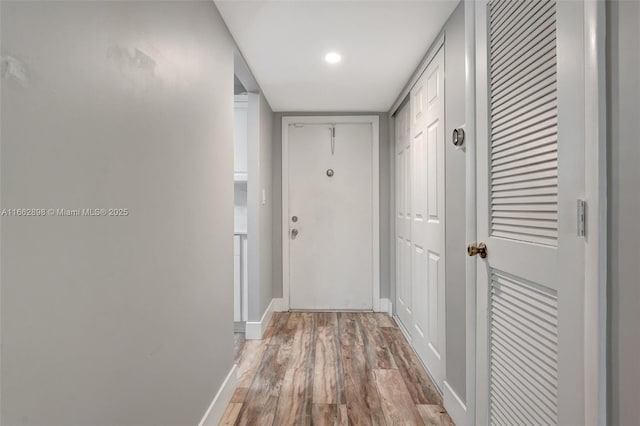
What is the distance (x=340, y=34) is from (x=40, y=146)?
6.01 feet

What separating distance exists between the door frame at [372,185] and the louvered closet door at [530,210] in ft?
7.81

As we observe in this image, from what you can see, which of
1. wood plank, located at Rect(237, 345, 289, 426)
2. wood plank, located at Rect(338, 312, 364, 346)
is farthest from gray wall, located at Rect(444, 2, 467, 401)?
wood plank, located at Rect(338, 312, 364, 346)

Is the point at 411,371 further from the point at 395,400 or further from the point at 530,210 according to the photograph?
the point at 530,210

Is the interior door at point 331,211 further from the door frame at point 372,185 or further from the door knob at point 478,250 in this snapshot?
the door knob at point 478,250

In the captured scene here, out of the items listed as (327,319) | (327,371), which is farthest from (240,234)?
(327,371)

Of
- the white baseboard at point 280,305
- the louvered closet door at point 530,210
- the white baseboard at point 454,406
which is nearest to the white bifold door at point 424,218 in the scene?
the white baseboard at point 454,406

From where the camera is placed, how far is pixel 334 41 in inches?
90.1

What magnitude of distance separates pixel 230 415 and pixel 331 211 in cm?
240

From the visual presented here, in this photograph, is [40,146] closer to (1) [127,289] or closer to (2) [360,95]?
(1) [127,289]

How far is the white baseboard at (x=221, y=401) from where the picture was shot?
5.84 feet

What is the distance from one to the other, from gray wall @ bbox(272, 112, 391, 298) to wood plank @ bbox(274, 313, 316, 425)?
902 mm

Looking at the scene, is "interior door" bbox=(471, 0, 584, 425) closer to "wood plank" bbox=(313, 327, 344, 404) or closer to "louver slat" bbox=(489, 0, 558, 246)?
"louver slat" bbox=(489, 0, 558, 246)

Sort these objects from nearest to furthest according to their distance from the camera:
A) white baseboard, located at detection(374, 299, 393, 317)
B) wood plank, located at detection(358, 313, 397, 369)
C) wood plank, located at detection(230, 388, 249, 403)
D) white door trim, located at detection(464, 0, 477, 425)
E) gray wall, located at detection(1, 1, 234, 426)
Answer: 1. gray wall, located at detection(1, 1, 234, 426)
2. white door trim, located at detection(464, 0, 477, 425)
3. wood plank, located at detection(230, 388, 249, 403)
4. wood plank, located at detection(358, 313, 397, 369)
5. white baseboard, located at detection(374, 299, 393, 317)

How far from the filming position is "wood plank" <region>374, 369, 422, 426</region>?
1.92 meters
